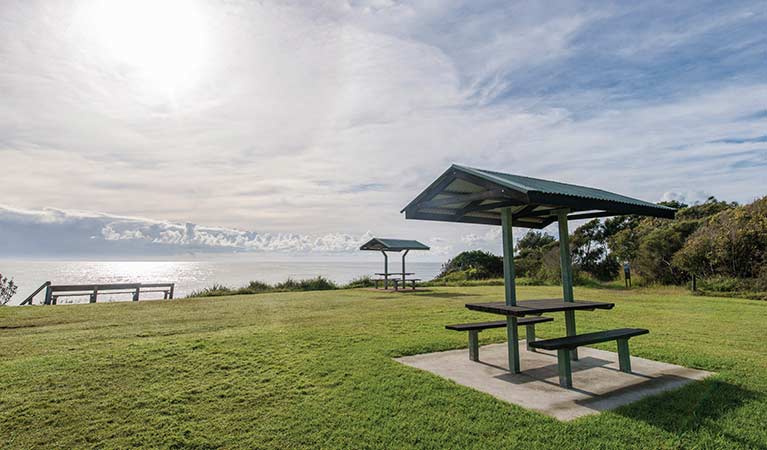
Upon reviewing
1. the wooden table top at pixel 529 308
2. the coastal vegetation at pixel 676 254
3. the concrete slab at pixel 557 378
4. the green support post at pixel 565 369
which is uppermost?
the coastal vegetation at pixel 676 254

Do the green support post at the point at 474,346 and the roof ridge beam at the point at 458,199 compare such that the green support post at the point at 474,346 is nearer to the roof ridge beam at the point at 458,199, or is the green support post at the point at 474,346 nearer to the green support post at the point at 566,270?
the green support post at the point at 566,270

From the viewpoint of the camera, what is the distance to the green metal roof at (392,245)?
A: 19141mm

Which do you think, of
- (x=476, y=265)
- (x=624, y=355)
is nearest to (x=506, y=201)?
(x=624, y=355)

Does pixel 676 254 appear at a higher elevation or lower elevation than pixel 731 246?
lower

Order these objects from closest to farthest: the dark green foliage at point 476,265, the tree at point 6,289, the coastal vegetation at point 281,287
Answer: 1. the tree at point 6,289
2. the coastal vegetation at point 281,287
3. the dark green foliage at point 476,265

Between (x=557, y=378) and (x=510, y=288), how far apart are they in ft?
3.43

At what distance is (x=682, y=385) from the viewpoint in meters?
3.85

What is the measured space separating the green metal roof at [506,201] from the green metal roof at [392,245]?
13.0 m

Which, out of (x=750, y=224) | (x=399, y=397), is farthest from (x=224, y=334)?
(x=750, y=224)

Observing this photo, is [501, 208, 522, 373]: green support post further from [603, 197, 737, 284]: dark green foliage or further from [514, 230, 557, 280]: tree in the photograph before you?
[514, 230, 557, 280]: tree

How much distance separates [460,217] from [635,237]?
1783cm

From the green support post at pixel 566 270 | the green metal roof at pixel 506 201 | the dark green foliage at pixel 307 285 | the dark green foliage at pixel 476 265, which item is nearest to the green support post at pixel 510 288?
the green metal roof at pixel 506 201

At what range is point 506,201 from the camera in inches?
180

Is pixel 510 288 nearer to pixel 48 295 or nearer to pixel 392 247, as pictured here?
pixel 392 247
